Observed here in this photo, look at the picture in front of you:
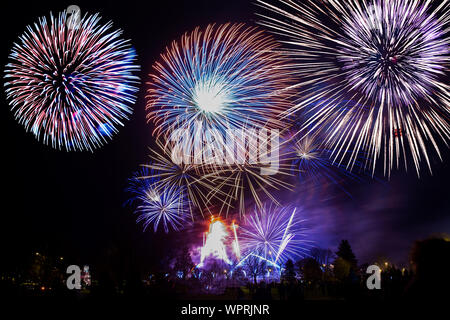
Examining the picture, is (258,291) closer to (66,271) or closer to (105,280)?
(105,280)

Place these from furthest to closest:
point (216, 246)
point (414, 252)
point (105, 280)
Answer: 1. point (216, 246)
2. point (105, 280)
3. point (414, 252)

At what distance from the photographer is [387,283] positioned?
12.4 metres
